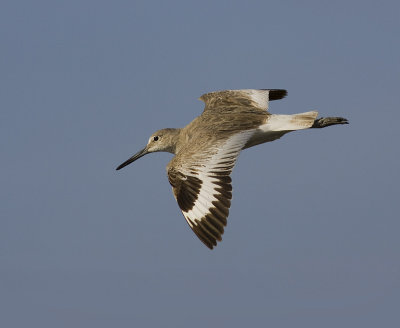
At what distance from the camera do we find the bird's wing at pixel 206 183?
37.6 feet

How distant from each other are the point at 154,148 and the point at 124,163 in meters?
0.88

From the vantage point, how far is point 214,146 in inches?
489

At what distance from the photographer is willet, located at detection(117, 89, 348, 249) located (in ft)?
37.9

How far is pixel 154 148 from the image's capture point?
1505cm

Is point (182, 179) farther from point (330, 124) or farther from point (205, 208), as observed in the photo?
point (330, 124)

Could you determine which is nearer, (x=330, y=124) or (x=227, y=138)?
(x=227, y=138)

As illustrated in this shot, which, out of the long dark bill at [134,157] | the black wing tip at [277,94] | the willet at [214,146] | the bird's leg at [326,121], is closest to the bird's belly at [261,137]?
the willet at [214,146]

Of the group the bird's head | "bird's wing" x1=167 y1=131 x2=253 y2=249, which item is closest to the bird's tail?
"bird's wing" x1=167 y1=131 x2=253 y2=249

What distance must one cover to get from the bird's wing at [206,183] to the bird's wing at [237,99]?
7.82 feet

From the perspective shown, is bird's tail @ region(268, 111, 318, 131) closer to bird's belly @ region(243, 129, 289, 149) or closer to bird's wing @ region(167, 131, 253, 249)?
bird's belly @ region(243, 129, 289, 149)

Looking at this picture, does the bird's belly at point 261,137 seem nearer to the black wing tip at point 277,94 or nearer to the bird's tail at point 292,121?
the bird's tail at point 292,121

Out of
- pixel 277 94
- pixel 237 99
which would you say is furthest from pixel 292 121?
pixel 277 94

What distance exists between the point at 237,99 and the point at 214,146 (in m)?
3.22

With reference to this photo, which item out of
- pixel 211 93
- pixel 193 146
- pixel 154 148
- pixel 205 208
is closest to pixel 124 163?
pixel 154 148
